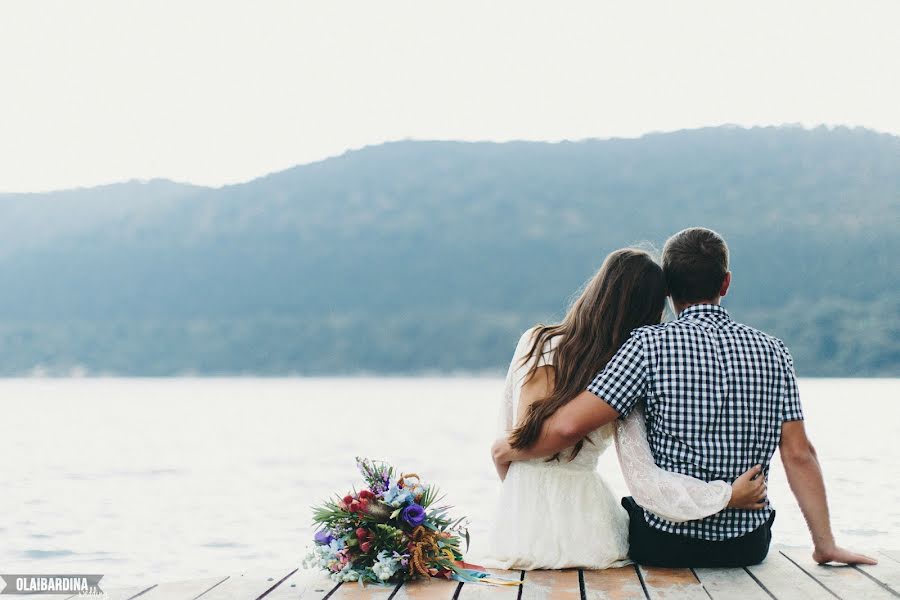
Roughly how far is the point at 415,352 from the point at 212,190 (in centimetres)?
2312

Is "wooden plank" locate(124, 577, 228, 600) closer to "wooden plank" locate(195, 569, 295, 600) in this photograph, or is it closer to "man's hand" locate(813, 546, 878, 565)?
"wooden plank" locate(195, 569, 295, 600)

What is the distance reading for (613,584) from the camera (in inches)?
112

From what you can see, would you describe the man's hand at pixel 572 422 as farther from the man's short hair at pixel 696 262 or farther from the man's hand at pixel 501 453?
the man's short hair at pixel 696 262

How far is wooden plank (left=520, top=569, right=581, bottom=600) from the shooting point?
2.71m

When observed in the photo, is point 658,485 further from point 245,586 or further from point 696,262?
point 245,586

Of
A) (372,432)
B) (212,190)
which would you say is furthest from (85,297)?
(372,432)

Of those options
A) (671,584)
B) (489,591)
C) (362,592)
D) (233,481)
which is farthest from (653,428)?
(233,481)

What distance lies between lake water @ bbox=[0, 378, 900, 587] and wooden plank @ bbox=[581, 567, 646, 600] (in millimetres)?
480

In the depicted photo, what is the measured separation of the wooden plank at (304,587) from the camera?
2.79 metres

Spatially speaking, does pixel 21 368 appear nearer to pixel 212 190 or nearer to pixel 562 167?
pixel 212 190

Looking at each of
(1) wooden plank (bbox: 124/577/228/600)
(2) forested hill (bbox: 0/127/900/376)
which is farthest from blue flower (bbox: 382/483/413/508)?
(2) forested hill (bbox: 0/127/900/376)

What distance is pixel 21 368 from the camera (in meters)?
84.8

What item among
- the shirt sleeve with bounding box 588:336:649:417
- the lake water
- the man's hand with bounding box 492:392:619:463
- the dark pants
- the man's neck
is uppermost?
the man's neck

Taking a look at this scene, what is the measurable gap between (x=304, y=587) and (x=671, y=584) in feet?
3.39
